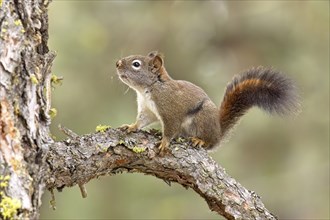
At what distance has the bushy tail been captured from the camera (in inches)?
136

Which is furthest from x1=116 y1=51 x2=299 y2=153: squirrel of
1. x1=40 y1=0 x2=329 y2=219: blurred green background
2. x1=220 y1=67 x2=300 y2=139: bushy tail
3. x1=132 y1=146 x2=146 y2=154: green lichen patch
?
x1=40 y1=0 x2=329 y2=219: blurred green background

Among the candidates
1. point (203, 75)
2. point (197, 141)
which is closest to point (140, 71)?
point (197, 141)

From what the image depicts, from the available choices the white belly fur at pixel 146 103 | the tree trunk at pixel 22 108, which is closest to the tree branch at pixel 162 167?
the tree trunk at pixel 22 108

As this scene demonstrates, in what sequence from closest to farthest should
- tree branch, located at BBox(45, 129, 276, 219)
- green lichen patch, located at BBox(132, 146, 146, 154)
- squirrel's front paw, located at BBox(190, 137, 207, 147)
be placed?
tree branch, located at BBox(45, 129, 276, 219) → green lichen patch, located at BBox(132, 146, 146, 154) → squirrel's front paw, located at BBox(190, 137, 207, 147)

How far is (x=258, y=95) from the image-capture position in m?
3.64

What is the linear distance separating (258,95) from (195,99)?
32 centimetres

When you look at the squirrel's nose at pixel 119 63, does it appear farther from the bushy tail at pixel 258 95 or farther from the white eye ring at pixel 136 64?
the bushy tail at pixel 258 95

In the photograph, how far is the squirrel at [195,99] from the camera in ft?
11.4

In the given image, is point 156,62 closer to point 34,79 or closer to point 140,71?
point 140,71

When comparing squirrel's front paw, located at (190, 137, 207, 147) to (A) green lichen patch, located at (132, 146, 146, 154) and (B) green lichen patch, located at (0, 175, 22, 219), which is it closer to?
(A) green lichen patch, located at (132, 146, 146, 154)

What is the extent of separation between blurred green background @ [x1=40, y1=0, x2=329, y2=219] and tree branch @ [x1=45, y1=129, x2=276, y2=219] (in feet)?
10.4

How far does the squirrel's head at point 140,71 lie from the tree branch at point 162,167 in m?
0.84

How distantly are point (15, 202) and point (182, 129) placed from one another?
149 centimetres

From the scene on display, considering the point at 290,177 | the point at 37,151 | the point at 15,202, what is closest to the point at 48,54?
the point at 37,151
